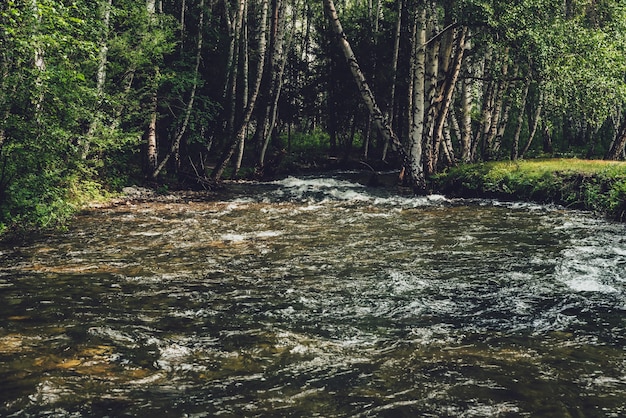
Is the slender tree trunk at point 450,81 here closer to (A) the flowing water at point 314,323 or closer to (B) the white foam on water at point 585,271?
(A) the flowing water at point 314,323

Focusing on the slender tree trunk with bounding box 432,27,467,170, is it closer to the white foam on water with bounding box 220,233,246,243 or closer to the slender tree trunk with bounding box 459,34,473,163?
the slender tree trunk with bounding box 459,34,473,163

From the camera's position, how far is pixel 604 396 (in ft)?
Result: 12.5

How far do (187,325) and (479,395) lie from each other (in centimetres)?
301

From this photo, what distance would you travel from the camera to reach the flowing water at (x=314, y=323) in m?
3.81

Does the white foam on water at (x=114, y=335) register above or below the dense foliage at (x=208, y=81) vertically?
below

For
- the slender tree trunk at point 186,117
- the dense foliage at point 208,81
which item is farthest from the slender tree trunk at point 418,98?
the slender tree trunk at point 186,117

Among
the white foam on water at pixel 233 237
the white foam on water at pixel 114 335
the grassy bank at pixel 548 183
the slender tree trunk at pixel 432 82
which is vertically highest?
the slender tree trunk at pixel 432 82

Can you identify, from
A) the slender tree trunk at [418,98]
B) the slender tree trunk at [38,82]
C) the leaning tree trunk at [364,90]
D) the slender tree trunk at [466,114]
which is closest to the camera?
the slender tree trunk at [38,82]

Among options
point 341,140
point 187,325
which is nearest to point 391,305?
point 187,325

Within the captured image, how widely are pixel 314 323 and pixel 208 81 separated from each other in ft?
71.8

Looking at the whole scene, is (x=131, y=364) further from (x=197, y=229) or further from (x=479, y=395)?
(x=197, y=229)

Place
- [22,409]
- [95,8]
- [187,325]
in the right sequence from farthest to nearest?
1. [95,8]
2. [187,325]
3. [22,409]

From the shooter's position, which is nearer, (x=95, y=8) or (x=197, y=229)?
(x=197, y=229)

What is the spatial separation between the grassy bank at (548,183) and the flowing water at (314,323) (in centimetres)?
326
